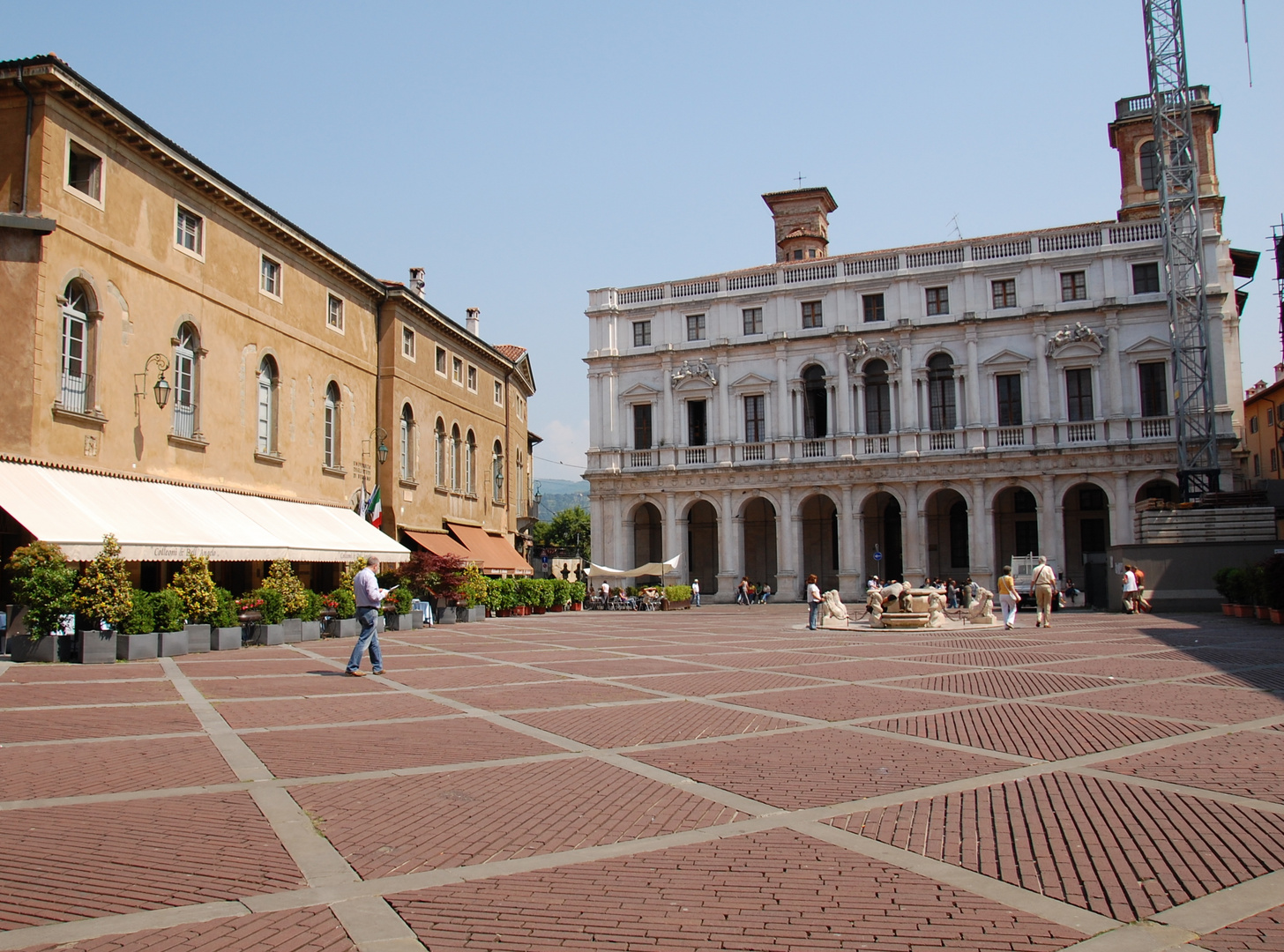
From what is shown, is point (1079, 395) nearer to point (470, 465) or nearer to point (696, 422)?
point (696, 422)

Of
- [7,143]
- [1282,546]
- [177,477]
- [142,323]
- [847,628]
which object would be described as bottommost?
[847,628]

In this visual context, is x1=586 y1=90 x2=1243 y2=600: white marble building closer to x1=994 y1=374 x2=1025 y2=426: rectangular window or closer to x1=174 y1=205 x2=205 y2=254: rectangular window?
x1=994 y1=374 x2=1025 y2=426: rectangular window

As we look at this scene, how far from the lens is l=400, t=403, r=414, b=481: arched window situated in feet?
113

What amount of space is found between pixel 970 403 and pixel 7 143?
40.4 meters

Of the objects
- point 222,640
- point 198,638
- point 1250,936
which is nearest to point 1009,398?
point 222,640

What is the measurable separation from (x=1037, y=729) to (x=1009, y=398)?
41014mm

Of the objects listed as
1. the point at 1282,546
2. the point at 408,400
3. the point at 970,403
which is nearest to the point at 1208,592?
the point at 1282,546

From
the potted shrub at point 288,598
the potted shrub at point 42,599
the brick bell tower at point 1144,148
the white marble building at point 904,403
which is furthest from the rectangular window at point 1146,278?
the potted shrub at point 42,599

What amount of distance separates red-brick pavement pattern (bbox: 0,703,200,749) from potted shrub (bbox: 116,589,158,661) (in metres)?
6.17

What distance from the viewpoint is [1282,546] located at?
102 feet

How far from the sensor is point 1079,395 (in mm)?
47000

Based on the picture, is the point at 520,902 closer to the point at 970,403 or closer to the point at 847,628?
the point at 847,628

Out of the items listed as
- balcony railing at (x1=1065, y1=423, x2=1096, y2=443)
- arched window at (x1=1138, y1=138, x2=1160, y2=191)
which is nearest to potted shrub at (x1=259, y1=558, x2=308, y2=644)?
balcony railing at (x1=1065, y1=423, x2=1096, y2=443)

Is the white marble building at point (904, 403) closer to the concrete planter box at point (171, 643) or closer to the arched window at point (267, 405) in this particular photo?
the arched window at point (267, 405)
